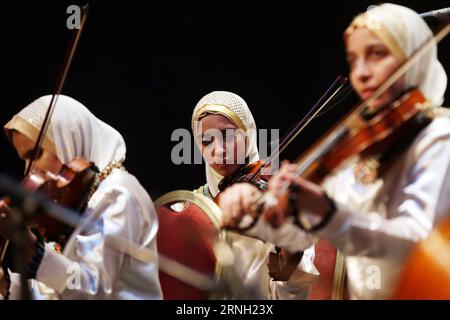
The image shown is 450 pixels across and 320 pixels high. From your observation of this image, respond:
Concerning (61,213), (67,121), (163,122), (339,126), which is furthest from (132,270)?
(163,122)

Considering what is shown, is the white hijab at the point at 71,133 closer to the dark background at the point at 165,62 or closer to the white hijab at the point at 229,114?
the white hijab at the point at 229,114

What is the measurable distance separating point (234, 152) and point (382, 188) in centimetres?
147

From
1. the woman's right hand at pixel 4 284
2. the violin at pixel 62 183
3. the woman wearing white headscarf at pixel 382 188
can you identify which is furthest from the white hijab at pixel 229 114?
the woman wearing white headscarf at pixel 382 188

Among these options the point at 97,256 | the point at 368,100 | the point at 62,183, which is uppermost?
the point at 368,100

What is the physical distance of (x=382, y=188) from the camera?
2.03 meters

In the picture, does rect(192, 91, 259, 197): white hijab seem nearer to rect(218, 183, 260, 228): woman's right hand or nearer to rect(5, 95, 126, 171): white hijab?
rect(5, 95, 126, 171): white hijab

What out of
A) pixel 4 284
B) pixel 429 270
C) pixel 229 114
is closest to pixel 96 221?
pixel 4 284

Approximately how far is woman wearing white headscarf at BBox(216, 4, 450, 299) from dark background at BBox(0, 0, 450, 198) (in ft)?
6.79

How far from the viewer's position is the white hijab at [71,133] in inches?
105

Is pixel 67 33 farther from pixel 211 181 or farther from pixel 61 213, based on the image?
pixel 61 213

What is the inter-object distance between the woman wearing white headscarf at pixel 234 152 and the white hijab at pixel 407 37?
1169mm

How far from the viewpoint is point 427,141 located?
1.92m

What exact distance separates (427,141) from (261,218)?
48cm

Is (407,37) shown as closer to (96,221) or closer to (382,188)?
→ (382,188)
